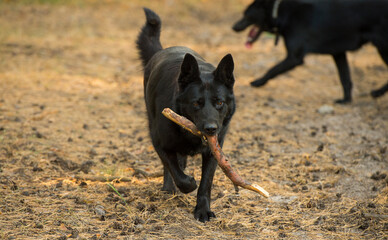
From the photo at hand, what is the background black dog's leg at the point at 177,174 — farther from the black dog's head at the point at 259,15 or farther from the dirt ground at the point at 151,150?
the black dog's head at the point at 259,15

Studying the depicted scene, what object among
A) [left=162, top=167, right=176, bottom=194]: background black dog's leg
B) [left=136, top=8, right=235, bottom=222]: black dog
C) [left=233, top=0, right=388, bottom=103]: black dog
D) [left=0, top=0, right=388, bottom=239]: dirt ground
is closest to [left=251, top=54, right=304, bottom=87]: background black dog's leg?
[left=233, top=0, right=388, bottom=103]: black dog

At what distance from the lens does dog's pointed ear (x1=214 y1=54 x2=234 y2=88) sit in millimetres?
3537

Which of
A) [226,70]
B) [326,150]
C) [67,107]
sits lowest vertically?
[67,107]

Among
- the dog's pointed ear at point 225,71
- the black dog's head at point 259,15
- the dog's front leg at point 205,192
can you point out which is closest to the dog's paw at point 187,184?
the dog's front leg at point 205,192

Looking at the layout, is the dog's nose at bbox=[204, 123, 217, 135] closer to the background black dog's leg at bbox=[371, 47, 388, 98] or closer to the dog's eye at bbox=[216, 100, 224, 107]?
the dog's eye at bbox=[216, 100, 224, 107]

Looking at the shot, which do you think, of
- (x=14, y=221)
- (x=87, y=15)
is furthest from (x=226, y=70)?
(x=87, y=15)

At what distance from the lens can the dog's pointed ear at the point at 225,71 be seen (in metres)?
3.54

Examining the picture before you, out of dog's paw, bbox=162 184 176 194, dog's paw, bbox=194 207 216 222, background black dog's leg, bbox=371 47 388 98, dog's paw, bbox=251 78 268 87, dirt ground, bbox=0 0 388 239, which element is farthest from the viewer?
dog's paw, bbox=251 78 268 87

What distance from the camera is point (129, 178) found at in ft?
14.6

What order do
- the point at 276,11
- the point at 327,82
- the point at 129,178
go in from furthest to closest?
the point at 327,82
the point at 276,11
the point at 129,178

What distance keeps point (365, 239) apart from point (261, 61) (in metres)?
6.39

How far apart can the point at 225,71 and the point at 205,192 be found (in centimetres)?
101

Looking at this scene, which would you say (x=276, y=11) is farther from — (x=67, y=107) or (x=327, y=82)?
(x=67, y=107)

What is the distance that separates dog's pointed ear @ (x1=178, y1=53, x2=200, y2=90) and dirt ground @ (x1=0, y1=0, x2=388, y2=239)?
1063 millimetres
